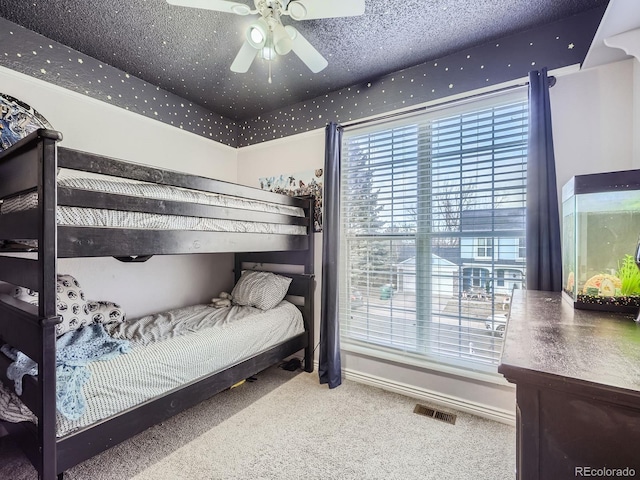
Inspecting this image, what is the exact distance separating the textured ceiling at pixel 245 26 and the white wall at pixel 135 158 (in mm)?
379

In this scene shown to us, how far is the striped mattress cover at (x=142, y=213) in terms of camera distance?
131cm

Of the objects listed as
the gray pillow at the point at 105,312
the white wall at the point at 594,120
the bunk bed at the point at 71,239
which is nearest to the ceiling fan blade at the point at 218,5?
the bunk bed at the point at 71,239

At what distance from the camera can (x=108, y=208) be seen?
1.41 meters

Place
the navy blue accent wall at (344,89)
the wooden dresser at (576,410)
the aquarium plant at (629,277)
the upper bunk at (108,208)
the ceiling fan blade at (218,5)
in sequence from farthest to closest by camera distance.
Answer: the navy blue accent wall at (344,89)
the ceiling fan blade at (218,5)
the upper bunk at (108,208)
the aquarium plant at (629,277)
the wooden dresser at (576,410)

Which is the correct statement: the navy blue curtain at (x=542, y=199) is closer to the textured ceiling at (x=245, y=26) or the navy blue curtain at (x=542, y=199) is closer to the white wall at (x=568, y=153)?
the white wall at (x=568, y=153)

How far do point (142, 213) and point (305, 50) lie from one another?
1195 mm

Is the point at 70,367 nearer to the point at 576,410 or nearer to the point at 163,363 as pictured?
the point at 163,363

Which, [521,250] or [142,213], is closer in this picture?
[142,213]

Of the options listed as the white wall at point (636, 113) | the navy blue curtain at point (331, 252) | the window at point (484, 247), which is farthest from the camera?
the navy blue curtain at point (331, 252)

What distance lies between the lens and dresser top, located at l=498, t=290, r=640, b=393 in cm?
52

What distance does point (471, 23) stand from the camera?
184 cm

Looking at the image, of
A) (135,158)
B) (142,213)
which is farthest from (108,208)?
(135,158)

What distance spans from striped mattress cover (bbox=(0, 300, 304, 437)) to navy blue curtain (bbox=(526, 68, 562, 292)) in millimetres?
1854

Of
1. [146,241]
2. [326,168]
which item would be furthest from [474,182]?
[146,241]
